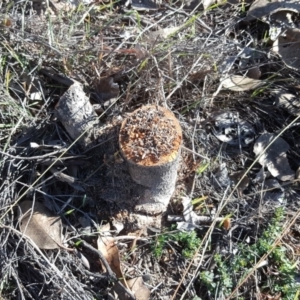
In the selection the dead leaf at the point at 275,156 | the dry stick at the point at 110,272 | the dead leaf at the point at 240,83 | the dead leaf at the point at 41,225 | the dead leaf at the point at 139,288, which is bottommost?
the dead leaf at the point at 139,288

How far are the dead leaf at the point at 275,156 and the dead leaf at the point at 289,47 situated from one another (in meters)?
0.34

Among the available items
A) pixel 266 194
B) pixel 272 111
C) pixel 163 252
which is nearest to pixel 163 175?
pixel 163 252

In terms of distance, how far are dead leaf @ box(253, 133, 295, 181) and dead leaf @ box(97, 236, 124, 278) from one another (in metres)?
0.67

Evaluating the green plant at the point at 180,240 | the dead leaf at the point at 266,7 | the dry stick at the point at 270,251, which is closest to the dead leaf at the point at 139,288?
the green plant at the point at 180,240

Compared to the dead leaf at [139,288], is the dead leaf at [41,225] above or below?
above

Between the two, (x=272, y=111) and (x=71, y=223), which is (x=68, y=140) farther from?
(x=272, y=111)

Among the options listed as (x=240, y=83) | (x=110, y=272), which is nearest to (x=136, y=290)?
(x=110, y=272)

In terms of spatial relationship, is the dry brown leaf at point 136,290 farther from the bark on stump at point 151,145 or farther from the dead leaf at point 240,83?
the dead leaf at point 240,83

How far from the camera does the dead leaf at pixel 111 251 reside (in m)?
2.19

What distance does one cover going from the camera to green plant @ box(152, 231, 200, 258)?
2.23 metres

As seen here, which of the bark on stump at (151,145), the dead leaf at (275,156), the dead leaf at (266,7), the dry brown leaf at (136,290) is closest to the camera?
the bark on stump at (151,145)

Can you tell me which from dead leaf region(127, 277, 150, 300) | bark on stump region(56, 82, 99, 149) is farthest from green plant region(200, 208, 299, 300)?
bark on stump region(56, 82, 99, 149)

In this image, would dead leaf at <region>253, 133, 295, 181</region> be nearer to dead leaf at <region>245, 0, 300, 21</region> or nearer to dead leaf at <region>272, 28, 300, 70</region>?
dead leaf at <region>272, 28, 300, 70</region>

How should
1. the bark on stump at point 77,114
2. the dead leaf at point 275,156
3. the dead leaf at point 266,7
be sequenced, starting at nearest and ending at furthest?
the bark on stump at point 77,114, the dead leaf at point 275,156, the dead leaf at point 266,7
